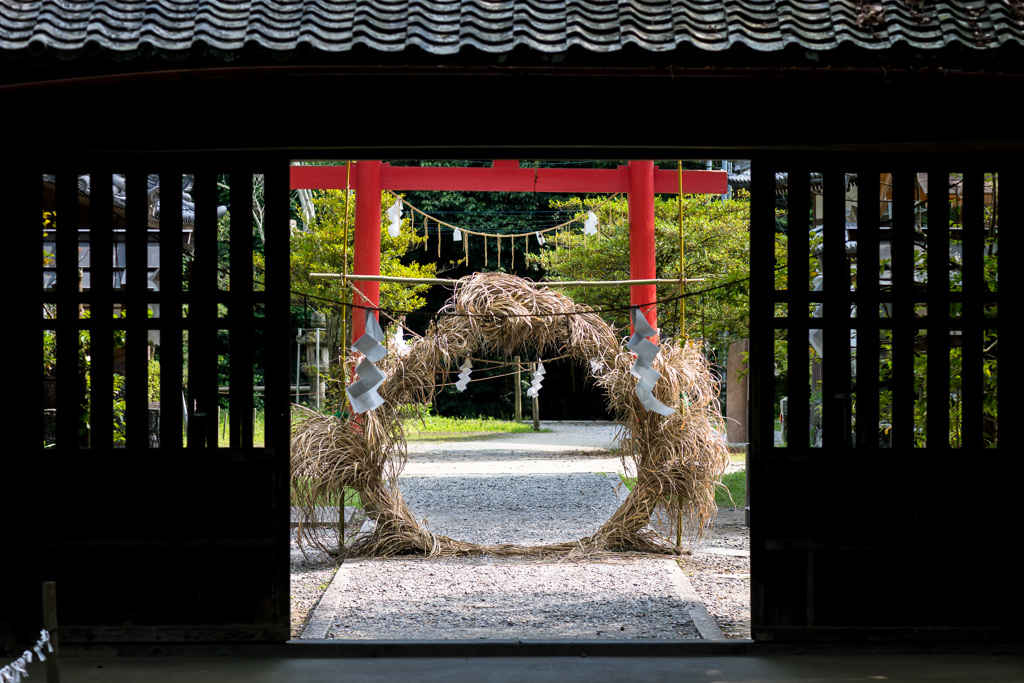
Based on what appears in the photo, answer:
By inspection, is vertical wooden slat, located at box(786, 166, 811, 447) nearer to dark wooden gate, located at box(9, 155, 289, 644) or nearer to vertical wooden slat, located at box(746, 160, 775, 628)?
vertical wooden slat, located at box(746, 160, 775, 628)

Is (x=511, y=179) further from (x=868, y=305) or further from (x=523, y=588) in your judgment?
(x=868, y=305)

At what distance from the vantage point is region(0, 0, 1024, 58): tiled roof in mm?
3816

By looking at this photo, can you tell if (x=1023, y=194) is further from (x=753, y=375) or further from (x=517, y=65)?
(x=517, y=65)

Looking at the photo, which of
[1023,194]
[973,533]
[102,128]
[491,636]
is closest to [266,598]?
[491,636]

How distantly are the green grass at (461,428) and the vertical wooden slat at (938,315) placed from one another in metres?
13.0

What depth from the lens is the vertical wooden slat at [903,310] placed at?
4750 mm

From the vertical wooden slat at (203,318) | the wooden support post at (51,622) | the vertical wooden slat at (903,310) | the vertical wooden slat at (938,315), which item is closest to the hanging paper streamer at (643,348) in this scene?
the vertical wooden slat at (903,310)

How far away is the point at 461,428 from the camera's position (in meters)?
19.9

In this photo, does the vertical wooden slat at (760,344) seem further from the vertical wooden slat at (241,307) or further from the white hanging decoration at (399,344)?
the white hanging decoration at (399,344)

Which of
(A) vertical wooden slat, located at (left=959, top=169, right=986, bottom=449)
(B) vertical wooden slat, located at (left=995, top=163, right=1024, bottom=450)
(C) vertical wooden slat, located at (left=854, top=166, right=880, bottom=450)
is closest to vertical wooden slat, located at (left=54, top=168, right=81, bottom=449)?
(C) vertical wooden slat, located at (left=854, top=166, right=880, bottom=450)

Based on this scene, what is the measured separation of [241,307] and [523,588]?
2.96 meters

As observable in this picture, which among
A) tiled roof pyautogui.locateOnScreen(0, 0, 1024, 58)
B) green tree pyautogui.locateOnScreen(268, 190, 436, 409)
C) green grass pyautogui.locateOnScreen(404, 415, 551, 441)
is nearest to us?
tiled roof pyautogui.locateOnScreen(0, 0, 1024, 58)

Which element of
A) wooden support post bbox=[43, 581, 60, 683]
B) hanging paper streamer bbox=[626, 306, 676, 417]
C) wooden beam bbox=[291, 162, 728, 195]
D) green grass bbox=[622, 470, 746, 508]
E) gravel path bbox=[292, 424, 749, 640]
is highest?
wooden beam bbox=[291, 162, 728, 195]

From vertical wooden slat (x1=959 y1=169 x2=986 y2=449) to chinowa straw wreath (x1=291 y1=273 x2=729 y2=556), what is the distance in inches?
108
